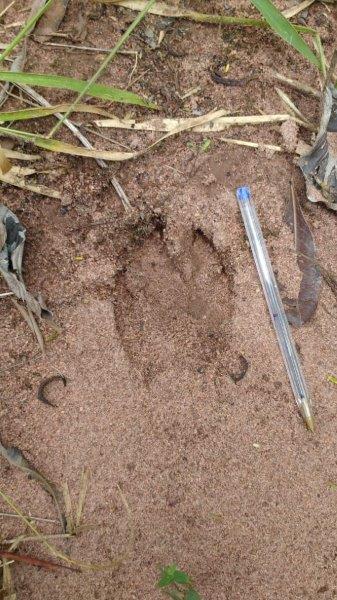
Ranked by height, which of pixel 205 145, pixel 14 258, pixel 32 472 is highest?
pixel 205 145

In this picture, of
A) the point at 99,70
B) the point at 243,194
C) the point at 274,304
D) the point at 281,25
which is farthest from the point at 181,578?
the point at 281,25

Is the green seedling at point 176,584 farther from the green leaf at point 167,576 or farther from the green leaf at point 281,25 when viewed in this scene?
the green leaf at point 281,25

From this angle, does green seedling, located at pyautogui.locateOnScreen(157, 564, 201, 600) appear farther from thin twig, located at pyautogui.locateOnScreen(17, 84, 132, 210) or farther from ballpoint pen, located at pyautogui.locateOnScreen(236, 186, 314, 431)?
thin twig, located at pyautogui.locateOnScreen(17, 84, 132, 210)

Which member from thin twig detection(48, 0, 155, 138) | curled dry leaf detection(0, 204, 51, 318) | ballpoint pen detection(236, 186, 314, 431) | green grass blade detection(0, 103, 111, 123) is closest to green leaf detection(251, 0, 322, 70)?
thin twig detection(48, 0, 155, 138)

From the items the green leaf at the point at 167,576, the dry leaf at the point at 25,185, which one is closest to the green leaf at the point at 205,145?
the dry leaf at the point at 25,185

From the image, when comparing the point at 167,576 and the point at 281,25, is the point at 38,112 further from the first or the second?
the point at 167,576

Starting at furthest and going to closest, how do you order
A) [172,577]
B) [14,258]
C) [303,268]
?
1. [303,268]
2. [14,258]
3. [172,577]

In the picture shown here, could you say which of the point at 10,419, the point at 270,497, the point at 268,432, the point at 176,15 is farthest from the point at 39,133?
the point at 270,497

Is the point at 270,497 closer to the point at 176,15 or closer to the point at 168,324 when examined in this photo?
the point at 168,324
